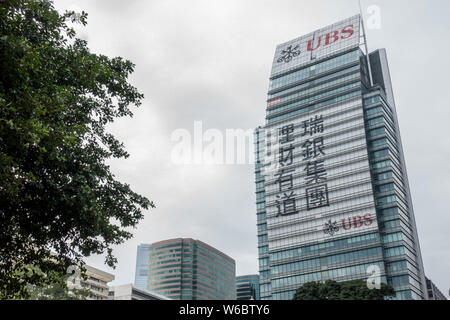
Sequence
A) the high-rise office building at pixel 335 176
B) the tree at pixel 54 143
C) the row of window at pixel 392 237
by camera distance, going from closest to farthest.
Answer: the tree at pixel 54 143
the row of window at pixel 392 237
the high-rise office building at pixel 335 176

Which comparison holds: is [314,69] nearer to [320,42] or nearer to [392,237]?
[320,42]

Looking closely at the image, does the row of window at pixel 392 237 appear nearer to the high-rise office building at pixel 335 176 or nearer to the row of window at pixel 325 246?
the high-rise office building at pixel 335 176

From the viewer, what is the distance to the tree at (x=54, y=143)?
9422 mm

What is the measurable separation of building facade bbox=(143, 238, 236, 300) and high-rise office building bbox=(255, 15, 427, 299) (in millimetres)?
82125

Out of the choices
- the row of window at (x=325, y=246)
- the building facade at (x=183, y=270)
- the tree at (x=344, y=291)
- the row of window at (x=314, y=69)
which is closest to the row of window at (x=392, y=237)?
the row of window at (x=325, y=246)

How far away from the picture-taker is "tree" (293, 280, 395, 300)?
171ft

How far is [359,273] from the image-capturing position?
3282 inches

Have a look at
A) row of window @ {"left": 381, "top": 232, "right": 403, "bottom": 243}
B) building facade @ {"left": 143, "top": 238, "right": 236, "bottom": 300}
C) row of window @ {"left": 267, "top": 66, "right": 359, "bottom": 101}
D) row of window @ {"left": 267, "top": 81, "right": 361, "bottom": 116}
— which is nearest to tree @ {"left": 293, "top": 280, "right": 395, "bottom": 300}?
row of window @ {"left": 381, "top": 232, "right": 403, "bottom": 243}

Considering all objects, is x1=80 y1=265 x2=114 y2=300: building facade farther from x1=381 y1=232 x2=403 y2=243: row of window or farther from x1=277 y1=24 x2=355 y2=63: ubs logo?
x1=277 y1=24 x2=355 y2=63: ubs logo

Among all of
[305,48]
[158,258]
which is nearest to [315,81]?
[305,48]

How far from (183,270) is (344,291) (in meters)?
135

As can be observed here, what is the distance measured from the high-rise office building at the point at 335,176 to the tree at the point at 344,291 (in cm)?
2924

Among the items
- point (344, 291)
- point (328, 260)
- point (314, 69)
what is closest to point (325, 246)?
point (328, 260)
